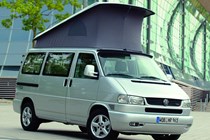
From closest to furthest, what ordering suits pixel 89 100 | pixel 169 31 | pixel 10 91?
pixel 89 100 < pixel 10 91 < pixel 169 31

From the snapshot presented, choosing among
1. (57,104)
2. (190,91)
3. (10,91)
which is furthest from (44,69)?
(190,91)

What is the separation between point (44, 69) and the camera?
1272 cm

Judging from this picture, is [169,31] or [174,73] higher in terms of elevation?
[169,31]

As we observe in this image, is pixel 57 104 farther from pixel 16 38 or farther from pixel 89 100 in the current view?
pixel 16 38

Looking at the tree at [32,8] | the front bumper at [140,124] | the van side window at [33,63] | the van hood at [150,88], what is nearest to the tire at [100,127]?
the front bumper at [140,124]

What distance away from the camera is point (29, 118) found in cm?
1298

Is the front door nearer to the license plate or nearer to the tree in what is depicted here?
the license plate

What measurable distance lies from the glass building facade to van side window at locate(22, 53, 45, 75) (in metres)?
22.8

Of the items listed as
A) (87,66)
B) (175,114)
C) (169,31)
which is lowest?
(175,114)

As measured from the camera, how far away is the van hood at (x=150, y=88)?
1069 cm

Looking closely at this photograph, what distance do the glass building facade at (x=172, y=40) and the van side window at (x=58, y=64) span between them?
23.4 metres

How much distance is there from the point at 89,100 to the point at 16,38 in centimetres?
2939

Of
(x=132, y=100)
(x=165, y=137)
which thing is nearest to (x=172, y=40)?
(x=165, y=137)

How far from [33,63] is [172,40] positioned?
38924 mm
